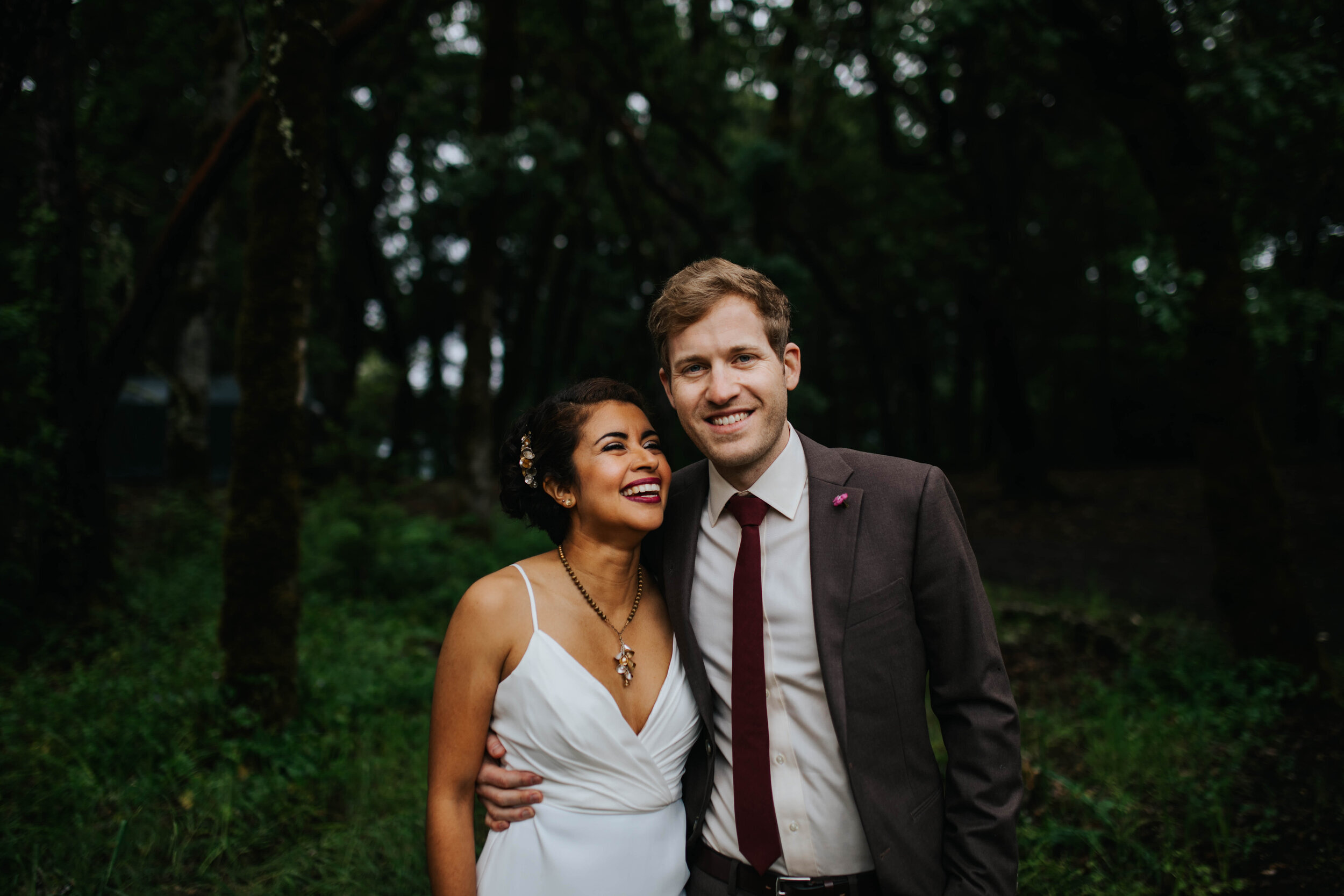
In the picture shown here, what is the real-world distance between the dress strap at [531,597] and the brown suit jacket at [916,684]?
78 cm

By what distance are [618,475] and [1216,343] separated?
4.51 metres

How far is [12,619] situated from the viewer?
552 cm

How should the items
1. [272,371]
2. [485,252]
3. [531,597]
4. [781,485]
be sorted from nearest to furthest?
[781,485], [531,597], [272,371], [485,252]

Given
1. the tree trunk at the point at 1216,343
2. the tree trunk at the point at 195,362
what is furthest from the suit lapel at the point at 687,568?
the tree trunk at the point at 195,362

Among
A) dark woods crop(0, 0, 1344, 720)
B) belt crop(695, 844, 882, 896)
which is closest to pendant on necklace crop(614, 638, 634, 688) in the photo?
belt crop(695, 844, 882, 896)

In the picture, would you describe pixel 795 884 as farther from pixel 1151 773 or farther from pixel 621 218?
pixel 621 218

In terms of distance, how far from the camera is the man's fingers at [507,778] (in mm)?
2039

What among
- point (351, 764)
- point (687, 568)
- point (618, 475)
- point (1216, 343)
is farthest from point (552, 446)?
point (1216, 343)

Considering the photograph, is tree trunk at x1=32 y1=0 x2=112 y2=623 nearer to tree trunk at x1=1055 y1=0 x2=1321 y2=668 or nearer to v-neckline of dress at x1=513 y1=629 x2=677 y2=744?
v-neckline of dress at x1=513 y1=629 x2=677 y2=744

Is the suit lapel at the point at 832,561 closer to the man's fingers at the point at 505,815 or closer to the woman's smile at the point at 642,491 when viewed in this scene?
the woman's smile at the point at 642,491

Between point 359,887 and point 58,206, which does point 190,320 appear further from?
point 359,887

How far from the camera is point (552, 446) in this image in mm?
2240

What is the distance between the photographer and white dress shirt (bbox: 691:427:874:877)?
183 centimetres

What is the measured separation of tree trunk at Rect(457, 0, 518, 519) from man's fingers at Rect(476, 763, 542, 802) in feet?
21.7
